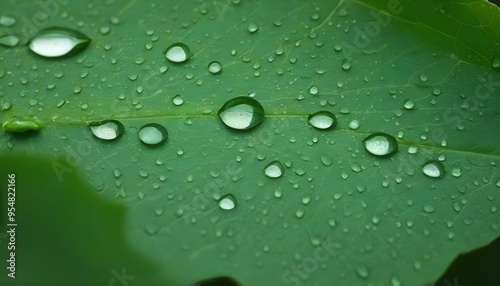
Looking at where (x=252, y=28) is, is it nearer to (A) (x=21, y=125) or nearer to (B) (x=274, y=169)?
(B) (x=274, y=169)

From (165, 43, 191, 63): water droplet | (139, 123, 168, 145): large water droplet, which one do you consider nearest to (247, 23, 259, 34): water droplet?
(165, 43, 191, 63): water droplet

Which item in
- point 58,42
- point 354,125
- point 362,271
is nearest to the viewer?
point 362,271

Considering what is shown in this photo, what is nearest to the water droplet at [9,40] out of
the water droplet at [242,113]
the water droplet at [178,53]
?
the water droplet at [178,53]

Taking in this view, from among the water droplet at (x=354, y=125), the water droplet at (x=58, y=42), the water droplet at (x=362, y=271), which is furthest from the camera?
the water droplet at (x=58, y=42)

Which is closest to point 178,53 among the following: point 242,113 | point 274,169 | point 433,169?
point 242,113

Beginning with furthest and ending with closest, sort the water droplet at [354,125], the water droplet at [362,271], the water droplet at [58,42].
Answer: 1. the water droplet at [58,42]
2. the water droplet at [354,125]
3. the water droplet at [362,271]

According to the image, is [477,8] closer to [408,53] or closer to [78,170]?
[408,53]

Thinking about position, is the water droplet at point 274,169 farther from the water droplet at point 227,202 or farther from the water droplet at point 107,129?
the water droplet at point 107,129
